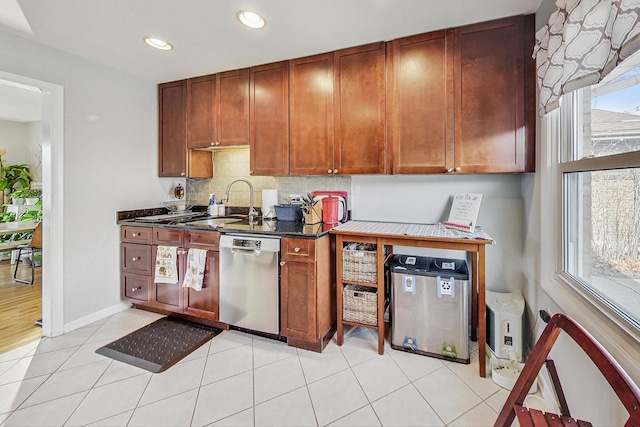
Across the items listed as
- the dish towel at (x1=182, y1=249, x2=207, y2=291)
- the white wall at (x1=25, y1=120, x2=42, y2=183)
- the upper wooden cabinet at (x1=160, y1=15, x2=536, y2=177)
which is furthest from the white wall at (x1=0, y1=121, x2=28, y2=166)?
the dish towel at (x1=182, y1=249, x2=207, y2=291)

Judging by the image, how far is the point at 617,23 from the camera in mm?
950

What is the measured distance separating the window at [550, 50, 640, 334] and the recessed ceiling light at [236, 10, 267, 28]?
1.90 meters

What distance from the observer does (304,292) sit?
2.13 m

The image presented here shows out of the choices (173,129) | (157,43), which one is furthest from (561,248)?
(173,129)

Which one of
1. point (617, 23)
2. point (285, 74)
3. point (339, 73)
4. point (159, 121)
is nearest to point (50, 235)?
point (159, 121)

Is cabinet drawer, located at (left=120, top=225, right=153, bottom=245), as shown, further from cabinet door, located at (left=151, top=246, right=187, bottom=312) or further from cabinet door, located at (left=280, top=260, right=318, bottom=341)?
cabinet door, located at (left=280, top=260, right=318, bottom=341)

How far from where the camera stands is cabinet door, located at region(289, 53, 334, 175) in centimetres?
249

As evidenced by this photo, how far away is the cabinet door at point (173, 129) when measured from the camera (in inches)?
123

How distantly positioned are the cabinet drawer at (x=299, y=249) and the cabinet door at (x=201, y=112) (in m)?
1.48

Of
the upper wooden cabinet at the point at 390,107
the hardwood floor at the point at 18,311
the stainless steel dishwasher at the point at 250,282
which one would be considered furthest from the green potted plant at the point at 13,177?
the stainless steel dishwasher at the point at 250,282

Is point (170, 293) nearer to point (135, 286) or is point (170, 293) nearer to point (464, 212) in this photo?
point (135, 286)

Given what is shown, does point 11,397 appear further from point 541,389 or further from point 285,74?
point 541,389

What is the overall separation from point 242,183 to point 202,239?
0.98 meters

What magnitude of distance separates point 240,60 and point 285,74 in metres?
0.42
